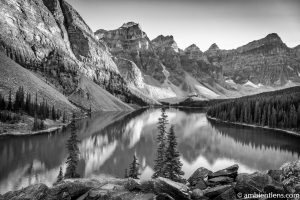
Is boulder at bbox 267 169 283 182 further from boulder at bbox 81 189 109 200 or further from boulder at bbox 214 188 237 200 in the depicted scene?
boulder at bbox 81 189 109 200

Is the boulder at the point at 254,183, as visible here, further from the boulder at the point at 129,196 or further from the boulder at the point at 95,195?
the boulder at the point at 95,195

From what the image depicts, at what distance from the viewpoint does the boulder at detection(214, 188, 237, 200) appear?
18688 mm

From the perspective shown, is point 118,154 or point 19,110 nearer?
point 118,154

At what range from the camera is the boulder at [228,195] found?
61.3 ft

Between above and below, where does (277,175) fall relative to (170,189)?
above

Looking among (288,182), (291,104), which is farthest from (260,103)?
(288,182)

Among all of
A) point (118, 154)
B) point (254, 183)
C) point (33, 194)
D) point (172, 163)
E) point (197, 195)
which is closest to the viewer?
point (254, 183)

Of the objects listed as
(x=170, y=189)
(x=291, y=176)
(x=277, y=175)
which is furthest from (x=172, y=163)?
A: (x=291, y=176)

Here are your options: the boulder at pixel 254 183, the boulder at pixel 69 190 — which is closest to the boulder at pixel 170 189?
the boulder at pixel 254 183

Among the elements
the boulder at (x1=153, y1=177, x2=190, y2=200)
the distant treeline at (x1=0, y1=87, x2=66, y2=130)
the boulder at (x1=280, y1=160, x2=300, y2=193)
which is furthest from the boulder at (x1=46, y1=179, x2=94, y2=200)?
the distant treeline at (x1=0, y1=87, x2=66, y2=130)

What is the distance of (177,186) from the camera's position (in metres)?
19.5

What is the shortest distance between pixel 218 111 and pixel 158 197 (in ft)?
600

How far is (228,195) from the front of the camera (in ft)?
61.8

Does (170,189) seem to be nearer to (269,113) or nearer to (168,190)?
(168,190)
